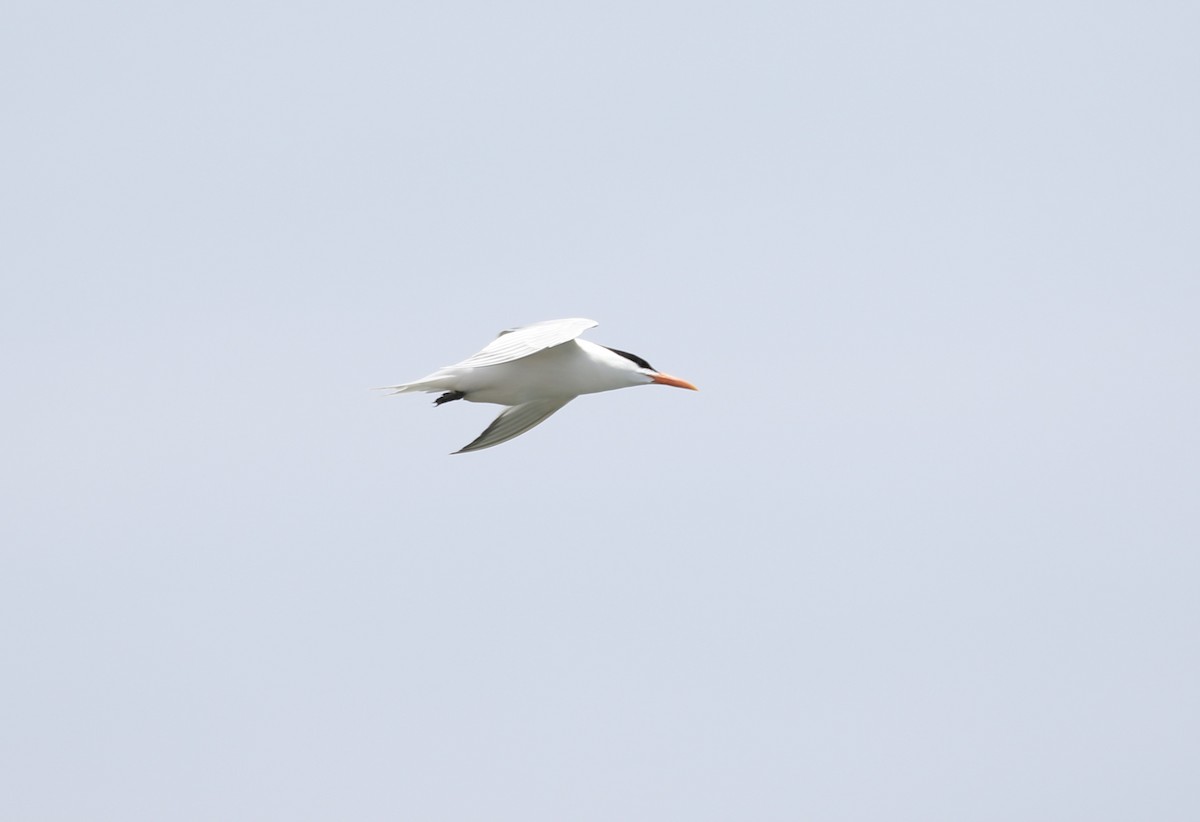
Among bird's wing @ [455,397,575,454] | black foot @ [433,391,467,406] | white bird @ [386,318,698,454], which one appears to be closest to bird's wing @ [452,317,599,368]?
white bird @ [386,318,698,454]

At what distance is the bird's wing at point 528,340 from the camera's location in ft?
42.4

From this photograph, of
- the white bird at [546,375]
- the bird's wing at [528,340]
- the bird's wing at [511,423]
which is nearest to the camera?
the bird's wing at [528,340]

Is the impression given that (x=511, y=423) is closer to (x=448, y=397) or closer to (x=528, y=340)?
(x=448, y=397)

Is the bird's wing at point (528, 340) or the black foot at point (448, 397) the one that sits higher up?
the bird's wing at point (528, 340)

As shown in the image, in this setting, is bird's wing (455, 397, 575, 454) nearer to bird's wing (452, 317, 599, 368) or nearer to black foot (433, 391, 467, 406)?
black foot (433, 391, 467, 406)

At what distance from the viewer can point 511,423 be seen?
16.1 meters

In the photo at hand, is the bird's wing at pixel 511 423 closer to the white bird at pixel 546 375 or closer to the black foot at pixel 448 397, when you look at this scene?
the white bird at pixel 546 375

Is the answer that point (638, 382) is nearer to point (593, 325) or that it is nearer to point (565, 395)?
point (565, 395)

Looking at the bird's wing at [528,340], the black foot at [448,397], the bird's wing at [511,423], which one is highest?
the bird's wing at [528,340]

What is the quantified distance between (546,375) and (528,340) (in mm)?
1559

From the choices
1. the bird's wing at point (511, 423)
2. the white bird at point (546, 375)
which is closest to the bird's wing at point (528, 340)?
the white bird at point (546, 375)

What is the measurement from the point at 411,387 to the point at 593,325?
5.56ft

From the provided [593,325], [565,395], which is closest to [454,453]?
[565,395]

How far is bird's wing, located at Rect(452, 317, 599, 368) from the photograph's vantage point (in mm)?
12938
